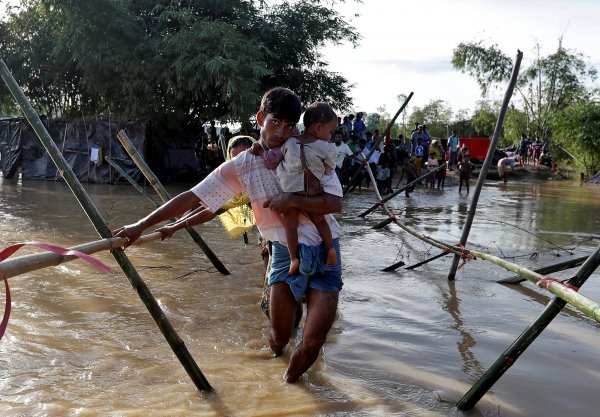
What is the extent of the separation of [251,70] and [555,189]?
34.9ft

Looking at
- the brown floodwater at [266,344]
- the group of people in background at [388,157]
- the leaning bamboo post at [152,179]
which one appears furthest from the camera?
the group of people in background at [388,157]

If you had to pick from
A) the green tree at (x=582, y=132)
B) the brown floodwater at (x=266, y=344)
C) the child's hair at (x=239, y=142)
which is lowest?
the brown floodwater at (x=266, y=344)

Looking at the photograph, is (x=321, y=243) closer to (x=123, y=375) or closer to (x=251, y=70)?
(x=123, y=375)

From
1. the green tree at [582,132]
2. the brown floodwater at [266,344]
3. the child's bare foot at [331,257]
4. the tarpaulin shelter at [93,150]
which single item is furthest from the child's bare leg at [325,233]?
the green tree at [582,132]

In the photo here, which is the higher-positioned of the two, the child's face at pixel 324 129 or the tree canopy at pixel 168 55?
the tree canopy at pixel 168 55

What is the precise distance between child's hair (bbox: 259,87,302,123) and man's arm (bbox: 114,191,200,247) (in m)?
0.57

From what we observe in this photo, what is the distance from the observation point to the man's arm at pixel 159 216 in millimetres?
2752

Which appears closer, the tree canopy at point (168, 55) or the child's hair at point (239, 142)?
the child's hair at point (239, 142)

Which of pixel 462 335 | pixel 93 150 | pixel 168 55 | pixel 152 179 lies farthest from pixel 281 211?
pixel 93 150

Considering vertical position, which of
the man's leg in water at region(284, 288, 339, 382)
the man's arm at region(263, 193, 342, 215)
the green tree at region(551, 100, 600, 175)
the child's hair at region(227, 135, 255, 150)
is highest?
the green tree at region(551, 100, 600, 175)

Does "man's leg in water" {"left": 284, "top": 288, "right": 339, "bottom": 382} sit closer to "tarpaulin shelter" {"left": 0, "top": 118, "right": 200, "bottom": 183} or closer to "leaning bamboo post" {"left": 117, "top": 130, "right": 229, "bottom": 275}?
"leaning bamboo post" {"left": 117, "top": 130, "right": 229, "bottom": 275}

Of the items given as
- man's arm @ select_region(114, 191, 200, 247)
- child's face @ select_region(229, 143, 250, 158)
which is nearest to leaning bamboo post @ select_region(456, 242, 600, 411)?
man's arm @ select_region(114, 191, 200, 247)

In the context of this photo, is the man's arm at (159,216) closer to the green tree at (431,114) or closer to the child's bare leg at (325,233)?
the child's bare leg at (325,233)

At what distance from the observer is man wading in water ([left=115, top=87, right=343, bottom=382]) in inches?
112
